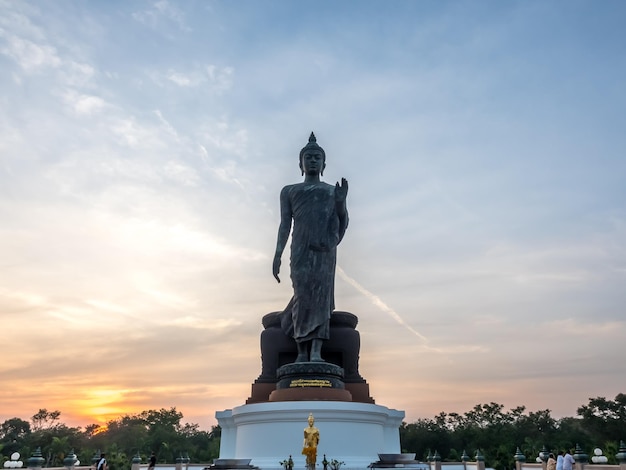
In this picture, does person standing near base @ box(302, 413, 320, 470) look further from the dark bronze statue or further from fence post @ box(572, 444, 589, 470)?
fence post @ box(572, 444, 589, 470)

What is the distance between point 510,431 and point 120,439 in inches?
1082

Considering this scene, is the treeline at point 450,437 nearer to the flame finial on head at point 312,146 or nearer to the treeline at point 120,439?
the treeline at point 120,439

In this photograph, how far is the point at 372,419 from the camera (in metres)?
12.5

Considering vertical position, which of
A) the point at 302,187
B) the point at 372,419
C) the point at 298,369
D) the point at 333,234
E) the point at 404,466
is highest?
the point at 302,187

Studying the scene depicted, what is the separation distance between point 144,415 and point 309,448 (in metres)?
39.8

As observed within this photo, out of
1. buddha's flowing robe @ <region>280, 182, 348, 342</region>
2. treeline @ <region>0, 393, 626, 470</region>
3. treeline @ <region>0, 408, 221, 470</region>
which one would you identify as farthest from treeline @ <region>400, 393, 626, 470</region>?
buddha's flowing robe @ <region>280, 182, 348, 342</region>

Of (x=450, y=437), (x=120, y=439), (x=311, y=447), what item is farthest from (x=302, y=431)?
(x=120, y=439)

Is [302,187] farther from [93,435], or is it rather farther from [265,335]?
[93,435]

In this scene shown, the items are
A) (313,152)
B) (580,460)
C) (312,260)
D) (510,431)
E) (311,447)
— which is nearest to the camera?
(311,447)

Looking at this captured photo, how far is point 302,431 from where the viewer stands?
11773 millimetres

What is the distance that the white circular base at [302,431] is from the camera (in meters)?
11.6

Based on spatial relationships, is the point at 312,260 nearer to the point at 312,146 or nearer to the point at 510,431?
the point at 312,146

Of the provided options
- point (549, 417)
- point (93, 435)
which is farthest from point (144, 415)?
point (549, 417)

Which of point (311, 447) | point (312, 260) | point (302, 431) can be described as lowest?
point (311, 447)
